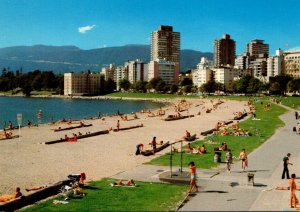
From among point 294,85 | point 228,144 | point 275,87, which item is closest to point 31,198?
point 228,144

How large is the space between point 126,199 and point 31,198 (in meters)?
4.12

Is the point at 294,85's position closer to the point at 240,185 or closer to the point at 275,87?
the point at 275,87

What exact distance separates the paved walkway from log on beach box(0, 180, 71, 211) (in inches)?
157

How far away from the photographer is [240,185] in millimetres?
20281

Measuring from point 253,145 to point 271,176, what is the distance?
13079mm

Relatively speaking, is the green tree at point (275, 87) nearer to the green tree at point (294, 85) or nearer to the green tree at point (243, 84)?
the green tree at point (294, 85)

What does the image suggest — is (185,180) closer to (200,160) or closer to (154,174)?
(154,174)

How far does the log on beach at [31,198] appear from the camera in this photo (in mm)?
17203

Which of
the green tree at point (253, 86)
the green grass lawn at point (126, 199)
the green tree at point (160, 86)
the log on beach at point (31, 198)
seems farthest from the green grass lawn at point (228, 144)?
the green tree at point (160, 86)

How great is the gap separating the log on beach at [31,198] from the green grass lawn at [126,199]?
0.71m

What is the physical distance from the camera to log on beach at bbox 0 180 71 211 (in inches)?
677

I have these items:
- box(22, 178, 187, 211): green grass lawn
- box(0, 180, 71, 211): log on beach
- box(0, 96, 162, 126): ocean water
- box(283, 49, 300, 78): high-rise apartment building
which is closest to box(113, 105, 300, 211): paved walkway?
box(22, 178, 187, 211): green grass lawn

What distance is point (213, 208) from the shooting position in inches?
643

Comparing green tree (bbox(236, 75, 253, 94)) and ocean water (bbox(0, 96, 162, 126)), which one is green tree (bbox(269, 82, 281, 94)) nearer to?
green tree (bbox(236, 75, 253, 94))
